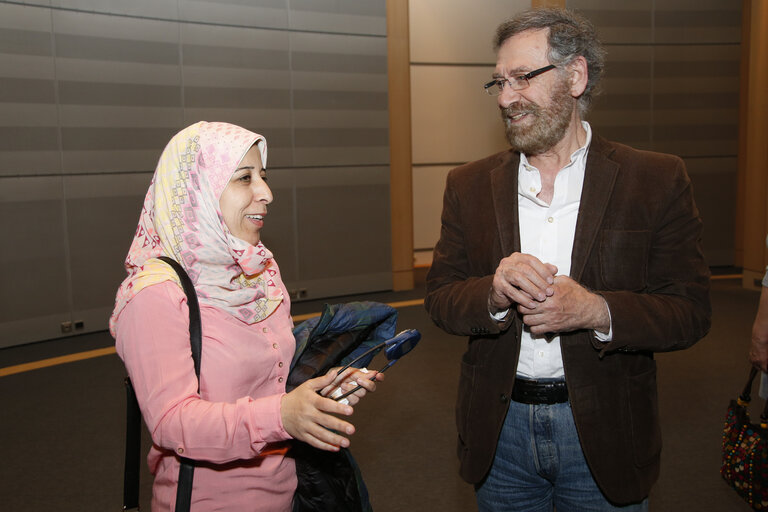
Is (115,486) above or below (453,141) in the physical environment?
below

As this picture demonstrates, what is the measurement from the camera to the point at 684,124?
9.66 m

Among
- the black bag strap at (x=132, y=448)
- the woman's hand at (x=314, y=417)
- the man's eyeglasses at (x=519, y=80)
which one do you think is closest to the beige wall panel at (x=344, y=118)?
the man's eyeglasses at (x=519, y=80)

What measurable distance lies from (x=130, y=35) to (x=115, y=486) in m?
4.68

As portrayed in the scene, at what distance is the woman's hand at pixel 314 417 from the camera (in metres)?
1.51

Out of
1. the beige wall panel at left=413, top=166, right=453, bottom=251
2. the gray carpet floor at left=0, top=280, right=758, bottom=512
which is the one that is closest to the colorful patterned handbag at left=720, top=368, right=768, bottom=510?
the gray carpet floor at left=0, top=280, right=758, bottom=512

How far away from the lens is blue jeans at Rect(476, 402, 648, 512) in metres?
1.94

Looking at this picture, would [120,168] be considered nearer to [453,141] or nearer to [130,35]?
[130,35]

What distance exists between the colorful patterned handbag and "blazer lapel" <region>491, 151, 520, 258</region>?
4.41 ft

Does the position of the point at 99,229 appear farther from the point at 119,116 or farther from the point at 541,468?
the point at 541,468

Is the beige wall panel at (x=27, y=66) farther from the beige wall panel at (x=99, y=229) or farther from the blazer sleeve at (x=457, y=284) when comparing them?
the blazer sleeve at (x=457, y=284)

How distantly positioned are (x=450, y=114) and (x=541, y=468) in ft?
26.3

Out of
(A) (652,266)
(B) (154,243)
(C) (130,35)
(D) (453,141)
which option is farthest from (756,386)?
(C) (130,35)

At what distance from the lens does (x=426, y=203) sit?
379 inches

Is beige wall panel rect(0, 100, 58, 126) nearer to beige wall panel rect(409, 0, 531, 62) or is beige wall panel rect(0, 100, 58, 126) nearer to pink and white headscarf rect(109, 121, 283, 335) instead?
beige wall panel rect(409, 0, 531, 62)
